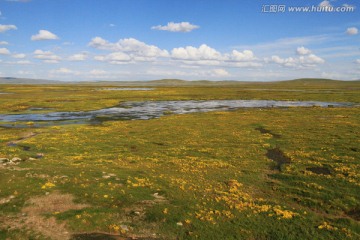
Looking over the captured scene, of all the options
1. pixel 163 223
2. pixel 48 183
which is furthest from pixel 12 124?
pixel 163 223

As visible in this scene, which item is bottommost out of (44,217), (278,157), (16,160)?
(278,157)

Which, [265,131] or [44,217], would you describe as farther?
[265,131]

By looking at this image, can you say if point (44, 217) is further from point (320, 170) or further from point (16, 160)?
point (320, 170)

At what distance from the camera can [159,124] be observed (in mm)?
60344

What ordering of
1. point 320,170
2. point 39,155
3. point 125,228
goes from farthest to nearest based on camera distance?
point 39,155 < point 320,170 < point 125,228

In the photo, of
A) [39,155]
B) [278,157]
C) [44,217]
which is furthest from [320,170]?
[39,155]

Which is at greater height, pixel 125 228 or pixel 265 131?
pixel 265 131

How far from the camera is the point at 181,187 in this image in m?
24.6

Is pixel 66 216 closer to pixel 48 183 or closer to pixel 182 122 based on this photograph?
pixel 48 183

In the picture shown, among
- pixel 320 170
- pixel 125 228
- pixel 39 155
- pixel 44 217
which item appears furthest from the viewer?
pixel 39 155

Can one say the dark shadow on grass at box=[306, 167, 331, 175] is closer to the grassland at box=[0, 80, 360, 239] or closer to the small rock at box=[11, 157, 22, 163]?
the grassland at box=[0, 80, 360, 239]

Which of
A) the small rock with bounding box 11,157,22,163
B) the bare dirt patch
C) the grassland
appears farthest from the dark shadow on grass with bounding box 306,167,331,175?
the small rock with bounding box 11,157,22,163

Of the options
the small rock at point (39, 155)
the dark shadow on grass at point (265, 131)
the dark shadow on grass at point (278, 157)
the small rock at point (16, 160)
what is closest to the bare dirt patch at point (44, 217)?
the small rock at point (16, 160)

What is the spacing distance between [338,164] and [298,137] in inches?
580
